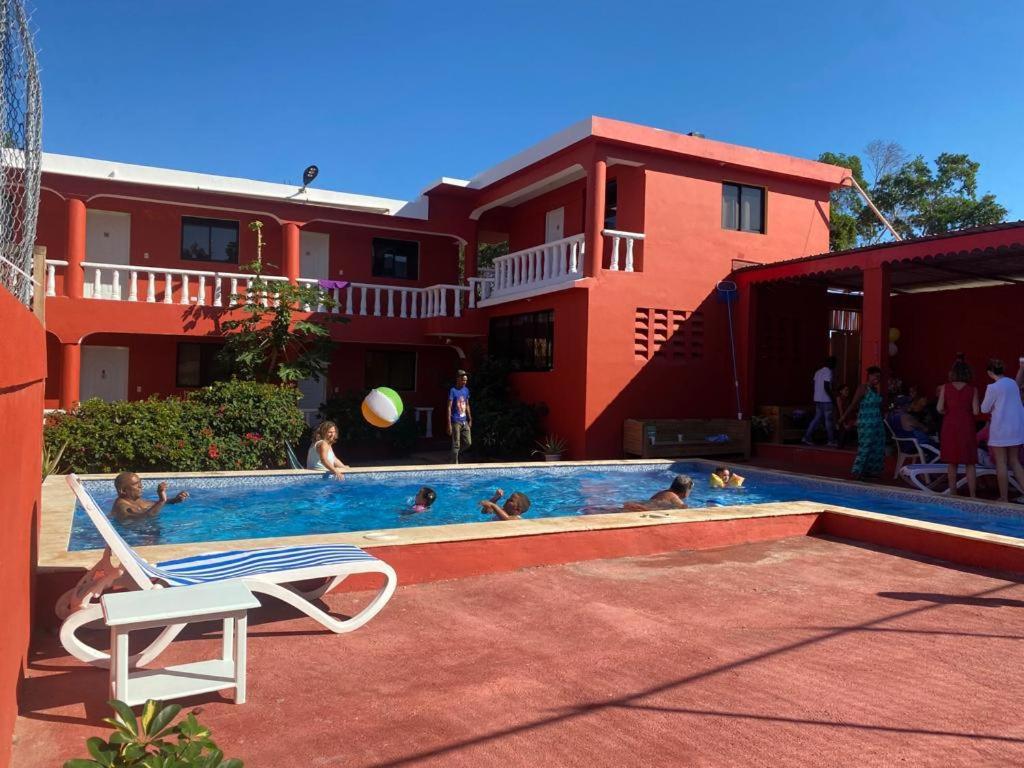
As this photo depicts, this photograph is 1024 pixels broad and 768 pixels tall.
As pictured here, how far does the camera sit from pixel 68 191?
15.4m

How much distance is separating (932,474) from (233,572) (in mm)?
10329

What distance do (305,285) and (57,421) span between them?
6.44m

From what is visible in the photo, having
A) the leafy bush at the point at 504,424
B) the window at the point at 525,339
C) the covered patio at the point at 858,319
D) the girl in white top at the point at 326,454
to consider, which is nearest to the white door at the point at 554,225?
the window at the point at 525,339

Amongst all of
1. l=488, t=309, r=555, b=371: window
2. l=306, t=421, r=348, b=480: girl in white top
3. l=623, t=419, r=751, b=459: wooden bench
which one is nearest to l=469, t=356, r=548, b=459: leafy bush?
l=488, t=309, r=555, b=371: window

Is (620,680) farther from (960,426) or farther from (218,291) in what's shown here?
(218,291)

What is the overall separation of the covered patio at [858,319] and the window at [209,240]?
11.7 m

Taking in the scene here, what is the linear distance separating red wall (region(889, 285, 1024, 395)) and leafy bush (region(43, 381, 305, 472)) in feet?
46.2

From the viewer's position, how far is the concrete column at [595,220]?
47.6 feet

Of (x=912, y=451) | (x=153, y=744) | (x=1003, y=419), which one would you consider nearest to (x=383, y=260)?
(x=912, y=451)

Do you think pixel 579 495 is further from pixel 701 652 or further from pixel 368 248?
pixel 368 248

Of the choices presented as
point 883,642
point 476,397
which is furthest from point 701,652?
point 476,397

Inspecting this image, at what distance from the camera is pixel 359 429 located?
52.1 feet

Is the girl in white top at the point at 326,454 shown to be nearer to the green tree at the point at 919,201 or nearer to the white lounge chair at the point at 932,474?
the white lounge chair at the point at 932,474

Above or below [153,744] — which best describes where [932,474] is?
above
